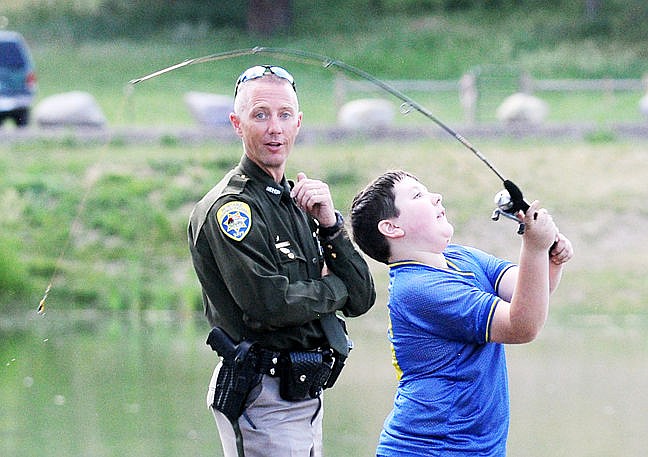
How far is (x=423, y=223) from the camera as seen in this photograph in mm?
3486

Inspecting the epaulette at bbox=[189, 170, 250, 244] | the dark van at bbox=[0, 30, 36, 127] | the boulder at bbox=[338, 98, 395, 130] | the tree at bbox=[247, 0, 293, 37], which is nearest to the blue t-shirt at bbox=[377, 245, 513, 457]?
the epaulette at bbox=[189, 170, 250, 244]

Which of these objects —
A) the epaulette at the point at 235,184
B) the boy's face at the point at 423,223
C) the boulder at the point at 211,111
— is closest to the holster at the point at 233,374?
the epaulette at the point at 235,184

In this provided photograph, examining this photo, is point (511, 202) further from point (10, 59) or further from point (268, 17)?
point (268, 17)

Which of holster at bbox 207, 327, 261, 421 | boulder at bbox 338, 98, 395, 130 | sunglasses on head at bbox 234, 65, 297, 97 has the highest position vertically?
sunglasses on head at bbox 234, 65, 297, 97

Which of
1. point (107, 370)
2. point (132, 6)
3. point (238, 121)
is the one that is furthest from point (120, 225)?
point (132, 6)

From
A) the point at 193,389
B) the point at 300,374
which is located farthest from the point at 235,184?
the point at 193,389

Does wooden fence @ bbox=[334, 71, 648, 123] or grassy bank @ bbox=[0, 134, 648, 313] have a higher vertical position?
wooden fence @ bbox=[334, 71, 648, 123]

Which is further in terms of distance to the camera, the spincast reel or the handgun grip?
the handgun grip

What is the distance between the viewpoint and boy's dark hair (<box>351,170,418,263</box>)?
3.53 metres

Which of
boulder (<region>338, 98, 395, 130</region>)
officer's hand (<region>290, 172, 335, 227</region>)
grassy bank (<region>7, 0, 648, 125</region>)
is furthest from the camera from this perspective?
grassy bank (<region>7, 0, 648, 125</region>)

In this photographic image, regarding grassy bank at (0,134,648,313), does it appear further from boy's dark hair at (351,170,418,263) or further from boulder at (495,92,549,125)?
boy's dark hair at (351,170,418,263)

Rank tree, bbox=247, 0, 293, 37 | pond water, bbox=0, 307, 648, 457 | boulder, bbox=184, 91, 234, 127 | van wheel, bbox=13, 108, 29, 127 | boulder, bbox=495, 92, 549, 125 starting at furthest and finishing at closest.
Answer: tree, bbox=247, 0, 293, 37
van wheel, bbox=13, 108, 29, 127
boulder, bbox=495, 92, 549, 125
boulder, bbox=184, 91, 234, 127
pond water, bbox=0, 307, 648, 457

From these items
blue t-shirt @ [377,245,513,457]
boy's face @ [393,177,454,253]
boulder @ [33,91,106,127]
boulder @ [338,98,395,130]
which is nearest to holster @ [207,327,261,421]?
blue t-shirt @ [377,245,513,457]

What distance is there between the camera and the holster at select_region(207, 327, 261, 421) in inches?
148
